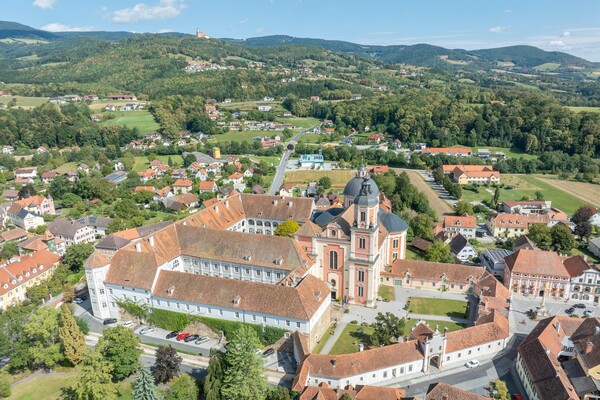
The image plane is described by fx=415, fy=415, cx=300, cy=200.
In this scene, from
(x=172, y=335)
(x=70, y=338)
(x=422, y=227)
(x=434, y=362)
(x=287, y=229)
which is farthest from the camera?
(x=422, y=227)

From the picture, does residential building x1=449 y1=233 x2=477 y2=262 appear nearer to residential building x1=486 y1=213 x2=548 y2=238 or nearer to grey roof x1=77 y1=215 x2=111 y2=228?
residential building x1=486 y1=213 x2=548 y2=238

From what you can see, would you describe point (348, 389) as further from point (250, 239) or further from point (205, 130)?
point (205, 130)

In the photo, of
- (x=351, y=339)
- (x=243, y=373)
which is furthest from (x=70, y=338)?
(x=351, y=339)

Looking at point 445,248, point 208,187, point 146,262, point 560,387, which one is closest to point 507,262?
point 445,248

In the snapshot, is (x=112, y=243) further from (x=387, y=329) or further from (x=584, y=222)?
(x=584, y=222)

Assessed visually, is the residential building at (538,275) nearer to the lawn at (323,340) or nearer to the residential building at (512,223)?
the residential building at (512,223)

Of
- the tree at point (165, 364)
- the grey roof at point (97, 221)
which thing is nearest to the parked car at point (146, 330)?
the tree at point (165, 364)

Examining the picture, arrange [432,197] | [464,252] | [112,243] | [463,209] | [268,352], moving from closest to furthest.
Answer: [268,352]
[112,243]
[464,252]
[463,209]
[432,197]
